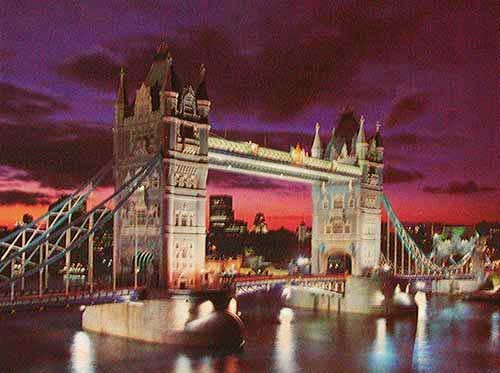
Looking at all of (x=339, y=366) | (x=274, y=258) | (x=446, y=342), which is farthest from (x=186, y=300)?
(x=274, y=258)

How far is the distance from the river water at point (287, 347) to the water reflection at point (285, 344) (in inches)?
2.0

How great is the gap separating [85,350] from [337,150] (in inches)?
1322

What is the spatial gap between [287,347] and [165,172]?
1258cm

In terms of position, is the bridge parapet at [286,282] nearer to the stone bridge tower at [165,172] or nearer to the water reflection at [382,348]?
the stone bridge tower at [165,172]

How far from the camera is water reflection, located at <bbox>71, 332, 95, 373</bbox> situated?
38.1 metres

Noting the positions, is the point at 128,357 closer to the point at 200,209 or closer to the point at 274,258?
the point at 200,209

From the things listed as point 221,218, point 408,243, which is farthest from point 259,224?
point 408,243

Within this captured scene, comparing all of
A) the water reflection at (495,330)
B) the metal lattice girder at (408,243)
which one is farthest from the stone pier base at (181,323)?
the metal lattice girder at (408,243)

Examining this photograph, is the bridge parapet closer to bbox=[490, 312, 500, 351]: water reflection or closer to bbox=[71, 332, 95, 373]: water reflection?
bbox=[71, 332, 95, 373]: water reflection

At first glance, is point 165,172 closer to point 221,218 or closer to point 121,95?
point 121,95

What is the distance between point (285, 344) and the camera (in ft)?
155

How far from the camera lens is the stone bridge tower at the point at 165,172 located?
45625 mm

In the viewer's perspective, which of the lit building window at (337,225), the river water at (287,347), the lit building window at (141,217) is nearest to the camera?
the river water at (287,347)

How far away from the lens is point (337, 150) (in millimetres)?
68812
